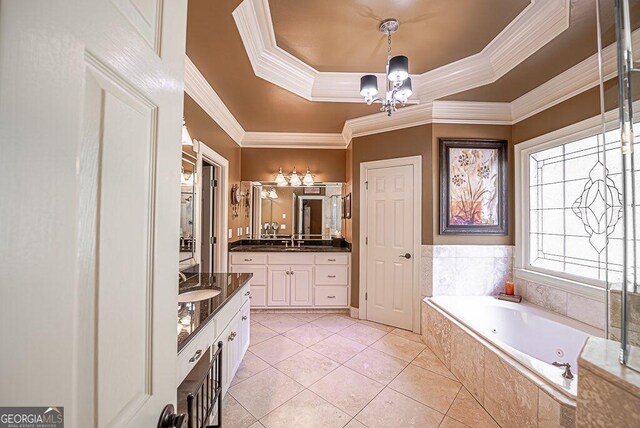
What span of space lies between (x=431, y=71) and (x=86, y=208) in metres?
3.09

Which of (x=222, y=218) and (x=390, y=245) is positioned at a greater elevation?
(x=222, y=218)

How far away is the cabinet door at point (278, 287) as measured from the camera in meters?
3.68

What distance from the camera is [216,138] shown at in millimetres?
3092

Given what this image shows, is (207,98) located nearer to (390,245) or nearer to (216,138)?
(216,138)

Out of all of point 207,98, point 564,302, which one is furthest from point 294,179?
point 564,302

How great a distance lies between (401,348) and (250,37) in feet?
10.5

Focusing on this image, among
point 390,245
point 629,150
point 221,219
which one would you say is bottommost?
point 390,245

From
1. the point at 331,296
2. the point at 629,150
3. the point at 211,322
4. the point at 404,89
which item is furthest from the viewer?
the point at 331,296

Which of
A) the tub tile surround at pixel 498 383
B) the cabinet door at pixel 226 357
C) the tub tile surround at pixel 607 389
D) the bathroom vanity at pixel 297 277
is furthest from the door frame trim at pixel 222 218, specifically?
the tub tile surround at pixel 607 389

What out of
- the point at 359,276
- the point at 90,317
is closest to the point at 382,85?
the point at 359,276

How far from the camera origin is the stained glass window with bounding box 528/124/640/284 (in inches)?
84.8

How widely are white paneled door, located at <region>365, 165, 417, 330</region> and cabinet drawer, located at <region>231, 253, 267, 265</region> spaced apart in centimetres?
146

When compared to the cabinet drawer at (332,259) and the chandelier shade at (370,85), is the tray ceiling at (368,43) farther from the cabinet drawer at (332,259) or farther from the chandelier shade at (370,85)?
the cabinet drawer at (332,259)

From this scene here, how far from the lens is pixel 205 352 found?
1524mm
